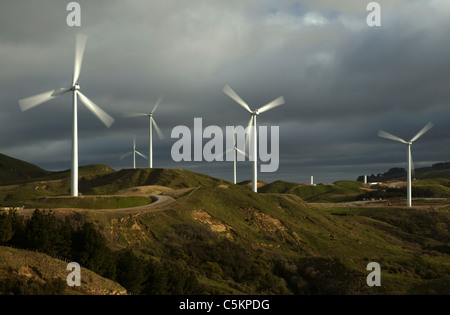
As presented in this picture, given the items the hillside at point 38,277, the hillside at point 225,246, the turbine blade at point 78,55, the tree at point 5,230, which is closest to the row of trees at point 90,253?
the tree at point 5,230

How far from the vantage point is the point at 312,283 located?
6712 centimetres

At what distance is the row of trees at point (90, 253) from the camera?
44656 millimetres

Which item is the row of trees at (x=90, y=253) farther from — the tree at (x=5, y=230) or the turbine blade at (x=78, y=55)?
the turbine blade at (x=78, y=55)

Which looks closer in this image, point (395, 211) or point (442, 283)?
point (442, 283)

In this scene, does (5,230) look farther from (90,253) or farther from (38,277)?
(38,277)

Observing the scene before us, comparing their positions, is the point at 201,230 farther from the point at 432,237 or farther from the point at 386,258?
the point at 432,237

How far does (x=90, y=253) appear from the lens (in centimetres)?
4681

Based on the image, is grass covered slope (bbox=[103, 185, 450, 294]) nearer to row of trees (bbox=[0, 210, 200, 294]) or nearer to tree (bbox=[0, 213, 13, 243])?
row of trees (bbox=[0, 210, 200, 294])

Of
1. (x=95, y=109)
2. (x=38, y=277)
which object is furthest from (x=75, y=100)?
(x=38, y=277)

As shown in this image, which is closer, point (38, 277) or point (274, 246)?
point (38, 277)
